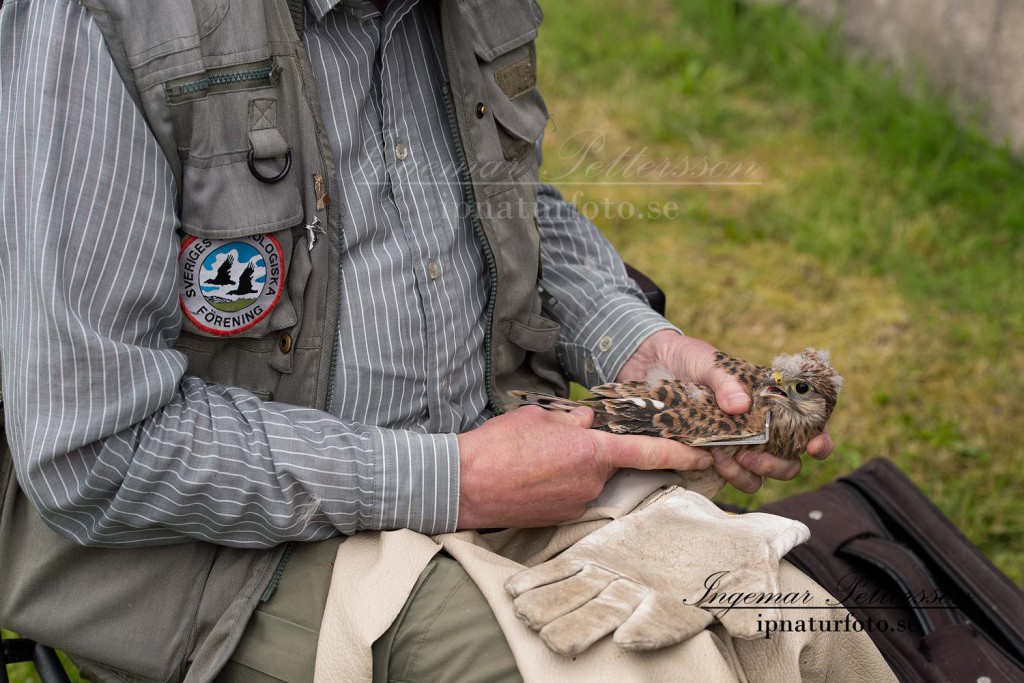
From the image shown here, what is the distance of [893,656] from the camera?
2109 mm

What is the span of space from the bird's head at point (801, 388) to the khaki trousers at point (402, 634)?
0.86 metres

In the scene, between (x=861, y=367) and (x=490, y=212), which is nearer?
(x=490, y=212)

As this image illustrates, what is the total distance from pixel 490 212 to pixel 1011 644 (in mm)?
1460

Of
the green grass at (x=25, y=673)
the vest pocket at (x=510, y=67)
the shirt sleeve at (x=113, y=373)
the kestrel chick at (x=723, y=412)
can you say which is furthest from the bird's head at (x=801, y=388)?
the green grass at (x=25, y=673)

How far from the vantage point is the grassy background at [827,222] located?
12.7 feet

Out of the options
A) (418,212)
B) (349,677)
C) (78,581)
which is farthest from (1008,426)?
(78,581)

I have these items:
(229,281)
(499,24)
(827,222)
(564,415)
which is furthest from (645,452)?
(827,222)

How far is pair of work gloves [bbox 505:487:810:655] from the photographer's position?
1635 millimetres

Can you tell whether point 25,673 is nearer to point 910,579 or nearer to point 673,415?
point 673,415

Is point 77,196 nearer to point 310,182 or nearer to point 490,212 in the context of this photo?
point 310,182

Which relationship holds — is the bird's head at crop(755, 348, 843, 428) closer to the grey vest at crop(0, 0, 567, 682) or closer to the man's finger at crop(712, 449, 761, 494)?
the man's finger at crop(712, 449, 761, 494)

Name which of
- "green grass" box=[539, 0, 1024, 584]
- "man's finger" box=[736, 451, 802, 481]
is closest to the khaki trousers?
"man's finger" box=[736, 451, 802, 481]

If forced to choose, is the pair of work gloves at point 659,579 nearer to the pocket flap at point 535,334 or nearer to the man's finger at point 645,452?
the man's finger at point 645,452

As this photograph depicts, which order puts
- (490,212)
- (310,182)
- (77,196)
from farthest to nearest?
1. (490,212)
2. (310,182)
3. (77,196)
